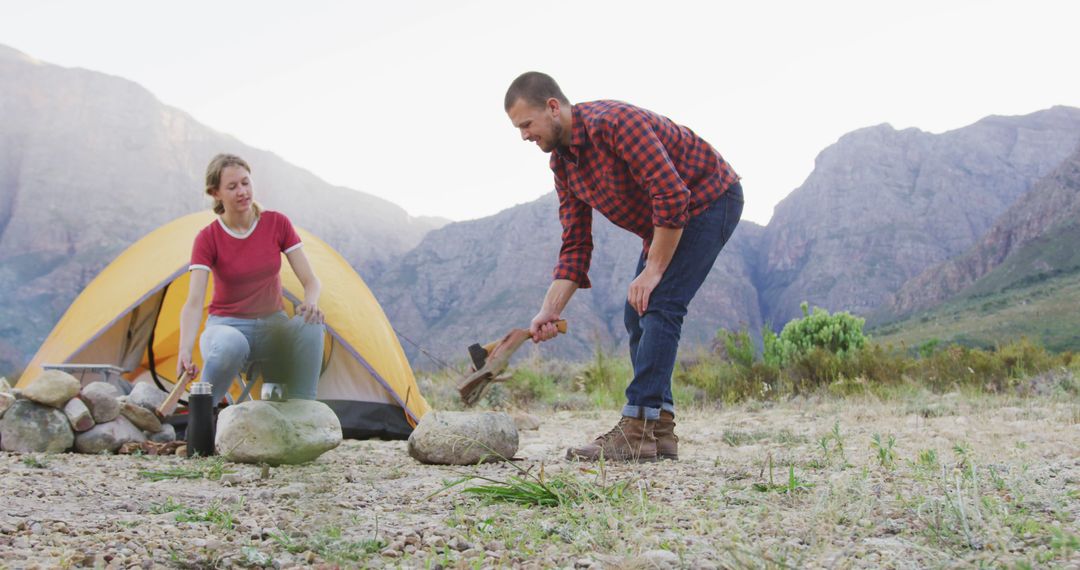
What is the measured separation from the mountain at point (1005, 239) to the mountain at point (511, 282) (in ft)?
39.2

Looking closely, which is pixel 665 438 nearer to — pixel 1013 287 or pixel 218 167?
pixel 218 167

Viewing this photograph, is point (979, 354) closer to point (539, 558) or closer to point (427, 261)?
point (539, 558)

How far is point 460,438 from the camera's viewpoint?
3.61 metres

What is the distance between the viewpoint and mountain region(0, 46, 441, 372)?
64625 mm

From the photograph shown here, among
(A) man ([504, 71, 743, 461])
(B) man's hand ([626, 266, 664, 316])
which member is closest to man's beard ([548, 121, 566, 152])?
(A) man ([504, 71, 743, 461])

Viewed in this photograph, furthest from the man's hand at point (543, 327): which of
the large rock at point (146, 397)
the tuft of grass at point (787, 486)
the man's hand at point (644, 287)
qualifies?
the large rock at point (146, 397)

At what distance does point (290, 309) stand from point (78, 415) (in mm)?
1605

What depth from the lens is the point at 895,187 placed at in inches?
3605

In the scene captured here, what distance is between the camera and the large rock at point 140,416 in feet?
14.8

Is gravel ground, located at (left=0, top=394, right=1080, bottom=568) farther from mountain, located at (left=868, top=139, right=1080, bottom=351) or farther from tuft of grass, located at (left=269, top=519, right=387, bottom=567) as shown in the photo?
mountain, located at (left=868, top=139, right=1080, bottom=351)

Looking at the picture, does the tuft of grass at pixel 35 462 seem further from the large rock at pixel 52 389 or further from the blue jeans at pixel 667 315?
the blue jeans at pixel 667 315

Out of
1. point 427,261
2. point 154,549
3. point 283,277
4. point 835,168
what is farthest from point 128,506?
point 835,168

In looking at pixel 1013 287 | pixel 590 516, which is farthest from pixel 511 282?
pixel 590 516

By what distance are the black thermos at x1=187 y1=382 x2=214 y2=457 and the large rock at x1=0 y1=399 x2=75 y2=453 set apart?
2.81ft
